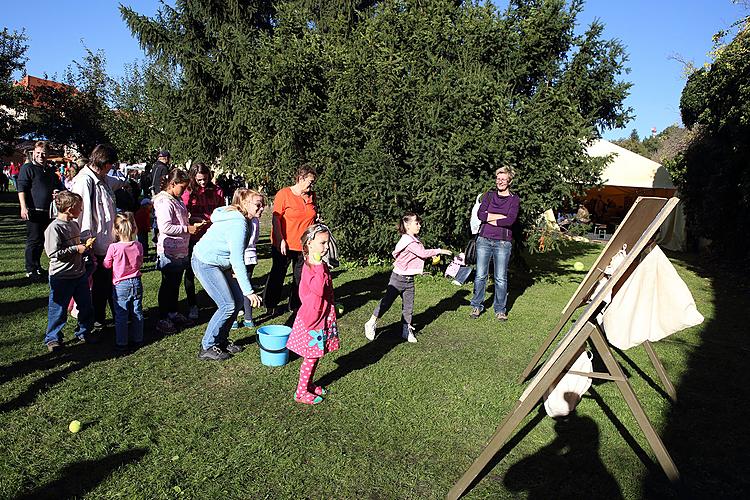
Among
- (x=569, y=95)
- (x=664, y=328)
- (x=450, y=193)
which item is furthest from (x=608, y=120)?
(x=664, y=328)

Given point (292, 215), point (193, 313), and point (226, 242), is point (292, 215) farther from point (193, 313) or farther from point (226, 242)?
point (193, 313)

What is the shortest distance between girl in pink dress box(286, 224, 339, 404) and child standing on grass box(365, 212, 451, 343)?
1750 millimetres

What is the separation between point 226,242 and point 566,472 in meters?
3.56

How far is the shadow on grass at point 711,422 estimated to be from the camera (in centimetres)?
358

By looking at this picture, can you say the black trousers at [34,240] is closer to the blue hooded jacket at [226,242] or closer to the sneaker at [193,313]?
the sneaker at [193,313]

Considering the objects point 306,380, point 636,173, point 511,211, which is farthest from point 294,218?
point 636,173

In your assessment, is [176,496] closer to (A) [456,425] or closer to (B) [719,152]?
(A) [456,425]

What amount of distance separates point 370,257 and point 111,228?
5.69 m

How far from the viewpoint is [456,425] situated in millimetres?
4270

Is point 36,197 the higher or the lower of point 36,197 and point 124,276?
the higher

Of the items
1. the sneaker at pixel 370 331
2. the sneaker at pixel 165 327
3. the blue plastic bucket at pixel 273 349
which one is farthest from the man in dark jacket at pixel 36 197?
the sneaker at pixel 370 331

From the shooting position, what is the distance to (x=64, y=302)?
526 centimetres

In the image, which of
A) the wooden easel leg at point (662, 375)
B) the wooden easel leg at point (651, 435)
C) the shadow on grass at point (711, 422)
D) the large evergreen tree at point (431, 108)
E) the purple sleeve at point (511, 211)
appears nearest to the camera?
the wooden easel leg at point (651, 435)

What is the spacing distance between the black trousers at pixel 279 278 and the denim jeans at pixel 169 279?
1093 mm
